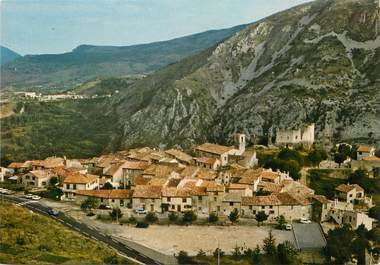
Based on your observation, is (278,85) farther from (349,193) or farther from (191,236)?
(191,236)

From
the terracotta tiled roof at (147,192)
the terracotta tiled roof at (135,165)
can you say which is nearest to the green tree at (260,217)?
the terracotta tiled roof at (147,192)

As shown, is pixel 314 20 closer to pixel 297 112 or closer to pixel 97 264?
pixel 297 112

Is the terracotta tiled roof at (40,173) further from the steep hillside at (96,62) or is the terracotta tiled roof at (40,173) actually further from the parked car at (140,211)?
the steep hillside at (96,62)

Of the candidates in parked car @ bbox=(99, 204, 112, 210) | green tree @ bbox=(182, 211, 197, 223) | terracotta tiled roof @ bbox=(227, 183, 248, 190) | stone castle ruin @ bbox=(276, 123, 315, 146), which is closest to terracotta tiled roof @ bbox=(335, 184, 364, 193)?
terracotta tiled roof @ bbox=(227, 183, 248, 190)

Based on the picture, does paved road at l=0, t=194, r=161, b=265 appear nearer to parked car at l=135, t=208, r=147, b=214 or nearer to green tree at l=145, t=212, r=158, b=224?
green tree at l=145, t=212, r=158, b=224

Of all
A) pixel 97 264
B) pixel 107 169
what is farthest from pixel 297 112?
pixel 97 264
